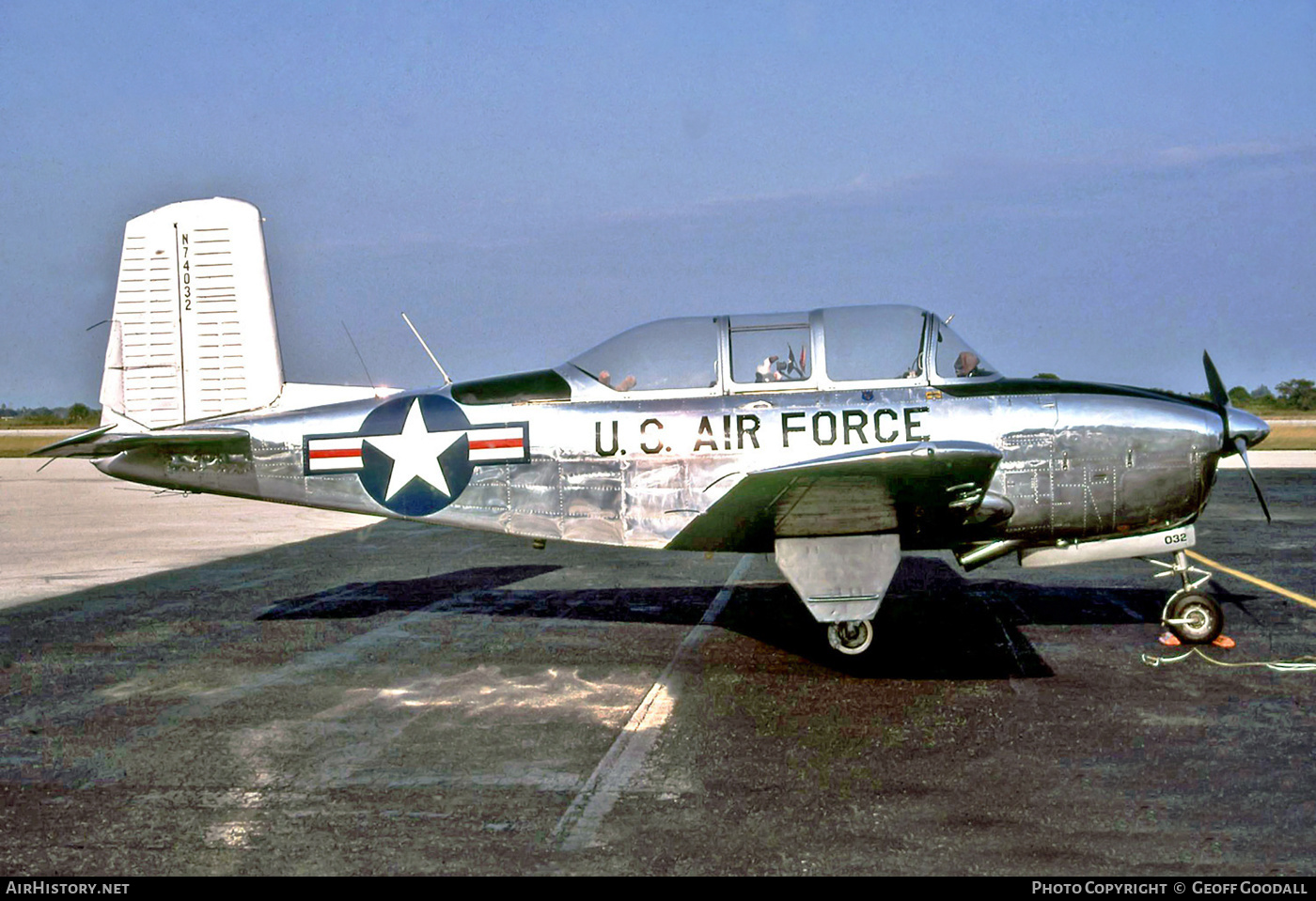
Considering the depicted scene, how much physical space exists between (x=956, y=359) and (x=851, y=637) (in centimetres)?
225

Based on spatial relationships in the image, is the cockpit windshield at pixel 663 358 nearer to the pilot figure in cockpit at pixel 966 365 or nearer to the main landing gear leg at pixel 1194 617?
the pilot figure in cockpit at pixel 966 365

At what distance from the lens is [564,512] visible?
824 cm

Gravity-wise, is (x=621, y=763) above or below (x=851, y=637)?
below

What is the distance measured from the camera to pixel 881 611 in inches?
386

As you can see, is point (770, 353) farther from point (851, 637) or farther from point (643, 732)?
point (643, 732)

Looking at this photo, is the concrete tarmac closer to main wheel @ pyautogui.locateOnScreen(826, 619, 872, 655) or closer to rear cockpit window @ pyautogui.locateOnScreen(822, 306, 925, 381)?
main wheel @ pyautogui.locateOnScreen(826, 619, 872, 655)

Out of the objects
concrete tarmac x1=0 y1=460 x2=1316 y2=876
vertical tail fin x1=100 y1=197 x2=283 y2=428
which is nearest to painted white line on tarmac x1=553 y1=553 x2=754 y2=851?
concrete tarmac x1=0 y1=460 x2=1316 y2=876

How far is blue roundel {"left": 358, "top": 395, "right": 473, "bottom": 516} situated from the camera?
8430mm

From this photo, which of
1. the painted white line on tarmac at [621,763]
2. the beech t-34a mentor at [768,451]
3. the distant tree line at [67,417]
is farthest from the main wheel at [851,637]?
the distant tree line at [67,417]

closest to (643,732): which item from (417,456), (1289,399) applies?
(417,456)

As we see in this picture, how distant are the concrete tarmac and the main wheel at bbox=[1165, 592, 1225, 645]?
233 millimetres

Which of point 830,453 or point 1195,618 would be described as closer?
point 830,453
